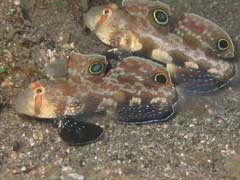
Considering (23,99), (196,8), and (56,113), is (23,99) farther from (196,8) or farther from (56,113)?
(196,8)

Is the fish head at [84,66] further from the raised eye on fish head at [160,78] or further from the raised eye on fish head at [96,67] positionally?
the raised eye on fish head at [160,78]

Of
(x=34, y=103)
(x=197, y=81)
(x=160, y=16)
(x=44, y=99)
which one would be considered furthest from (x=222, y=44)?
(x=34, y=103)

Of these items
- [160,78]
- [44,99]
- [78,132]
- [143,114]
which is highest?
[160,78]

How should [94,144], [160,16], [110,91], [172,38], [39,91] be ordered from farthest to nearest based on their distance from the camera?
1. [172,38]
2. [160,16]
3. [110,91]
4. [39,91]
5. [94,144]

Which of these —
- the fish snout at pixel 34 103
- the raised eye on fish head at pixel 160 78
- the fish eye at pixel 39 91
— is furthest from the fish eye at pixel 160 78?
the fish eye at pixel 39 91

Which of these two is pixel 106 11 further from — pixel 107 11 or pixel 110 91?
pixel 110 91

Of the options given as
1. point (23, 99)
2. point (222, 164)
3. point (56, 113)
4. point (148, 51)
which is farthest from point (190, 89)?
point (23, 99)
